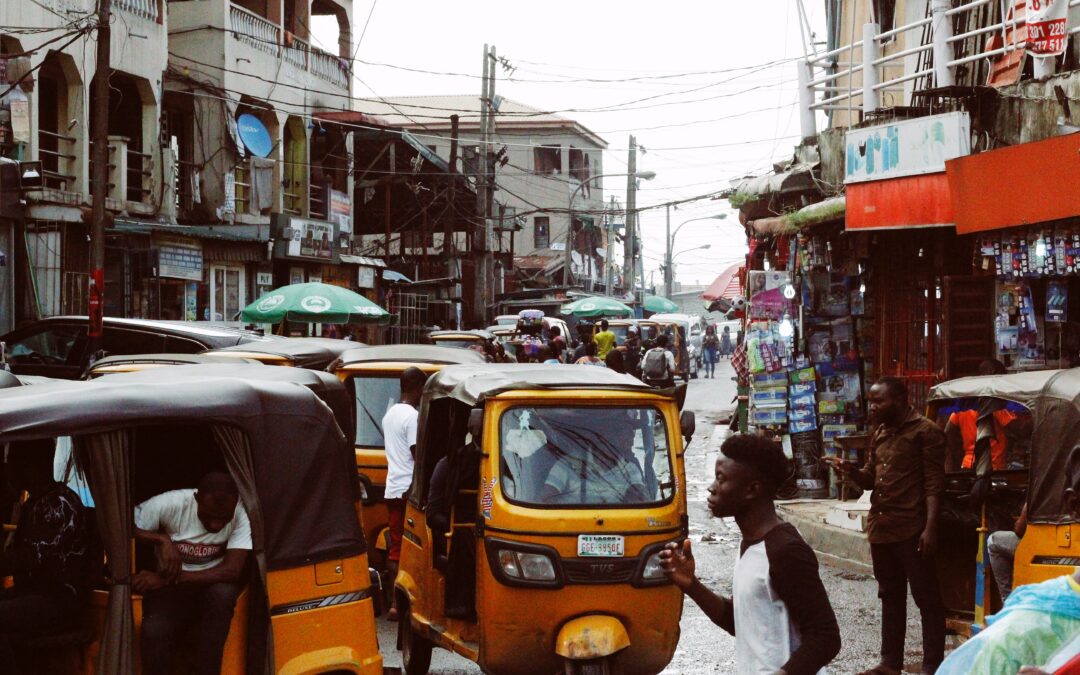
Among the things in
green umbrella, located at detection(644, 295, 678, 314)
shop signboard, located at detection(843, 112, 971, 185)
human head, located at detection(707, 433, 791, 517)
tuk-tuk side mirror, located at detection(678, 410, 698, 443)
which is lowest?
tuk-tuk side mirror, located at detection(678, 410, 698, 443)

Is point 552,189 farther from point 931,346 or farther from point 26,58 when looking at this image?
point 931,346

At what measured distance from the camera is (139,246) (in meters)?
24.8

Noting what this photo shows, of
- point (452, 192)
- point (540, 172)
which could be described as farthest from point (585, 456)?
point (540, 172)

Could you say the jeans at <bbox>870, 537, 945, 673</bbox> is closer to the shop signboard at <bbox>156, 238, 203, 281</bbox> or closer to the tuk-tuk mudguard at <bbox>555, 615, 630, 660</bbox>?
the tuk-tuk mudguard at <bbox>555, 615, 630, 660</bbox>

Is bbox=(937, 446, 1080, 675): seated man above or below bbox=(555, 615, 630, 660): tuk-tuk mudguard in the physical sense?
above

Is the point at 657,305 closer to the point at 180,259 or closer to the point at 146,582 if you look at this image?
the point at 180,259

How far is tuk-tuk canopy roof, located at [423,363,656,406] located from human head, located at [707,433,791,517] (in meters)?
3.45

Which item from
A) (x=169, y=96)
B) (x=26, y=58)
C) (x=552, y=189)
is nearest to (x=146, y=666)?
(x=26, y=58)

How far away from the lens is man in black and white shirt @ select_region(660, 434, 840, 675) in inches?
161

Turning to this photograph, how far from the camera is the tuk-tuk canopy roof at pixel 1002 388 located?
7.94m

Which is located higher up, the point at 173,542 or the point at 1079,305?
the point at 1079,305

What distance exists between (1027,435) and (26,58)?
18.0 metres

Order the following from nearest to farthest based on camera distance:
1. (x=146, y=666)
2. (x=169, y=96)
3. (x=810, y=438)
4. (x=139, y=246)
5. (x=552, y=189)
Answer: (x=146, y=666) → (x=810, y=438) → (x=139, y=246) → (x=169, y=96) → (x=552, y=189)

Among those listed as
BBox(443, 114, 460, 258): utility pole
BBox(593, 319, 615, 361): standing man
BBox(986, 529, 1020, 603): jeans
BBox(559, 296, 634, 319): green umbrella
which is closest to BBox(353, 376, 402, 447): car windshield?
BBox(986, 529, 1020, 603): jeans
